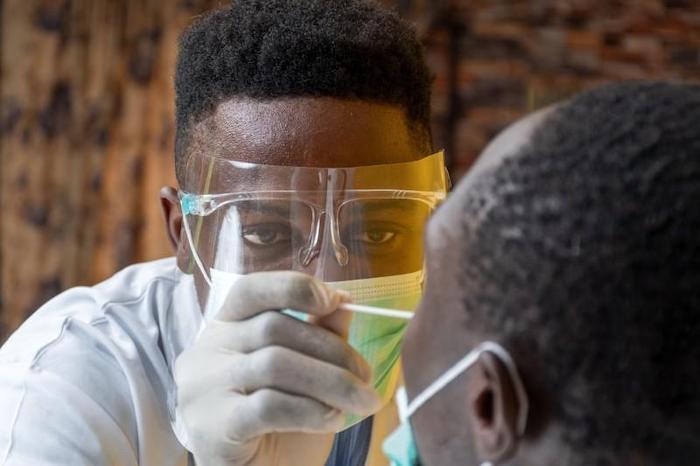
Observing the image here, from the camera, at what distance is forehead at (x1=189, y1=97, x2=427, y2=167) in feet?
4.29

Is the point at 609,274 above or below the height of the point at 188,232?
above

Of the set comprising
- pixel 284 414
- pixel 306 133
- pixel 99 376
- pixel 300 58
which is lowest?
pixel 99 376

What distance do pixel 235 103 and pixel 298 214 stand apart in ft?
0.83

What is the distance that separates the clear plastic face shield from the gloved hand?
0.50ft

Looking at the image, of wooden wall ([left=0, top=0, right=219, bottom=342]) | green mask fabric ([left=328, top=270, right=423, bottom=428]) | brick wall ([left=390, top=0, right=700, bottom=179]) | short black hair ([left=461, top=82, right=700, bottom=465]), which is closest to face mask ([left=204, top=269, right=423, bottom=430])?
green mask fabric ([left=328, top=270, right=423, bottom=428])

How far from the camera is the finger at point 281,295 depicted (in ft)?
3.29

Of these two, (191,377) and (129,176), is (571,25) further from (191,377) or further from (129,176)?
(191,377)

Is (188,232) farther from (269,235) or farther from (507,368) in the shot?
(507,368)

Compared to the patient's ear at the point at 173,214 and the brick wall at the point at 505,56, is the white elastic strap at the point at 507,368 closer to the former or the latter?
the patient's ear at the point at 173,214

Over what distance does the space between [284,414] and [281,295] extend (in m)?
0.14

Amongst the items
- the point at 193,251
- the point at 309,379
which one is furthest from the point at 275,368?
the point at 193,251

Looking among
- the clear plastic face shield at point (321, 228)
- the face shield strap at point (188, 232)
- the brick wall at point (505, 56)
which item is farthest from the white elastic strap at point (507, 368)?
the brick wall at point (505, 56)

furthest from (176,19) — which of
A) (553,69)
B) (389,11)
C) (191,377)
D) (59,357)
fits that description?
(191,377)

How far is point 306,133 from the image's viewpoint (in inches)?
51.8
